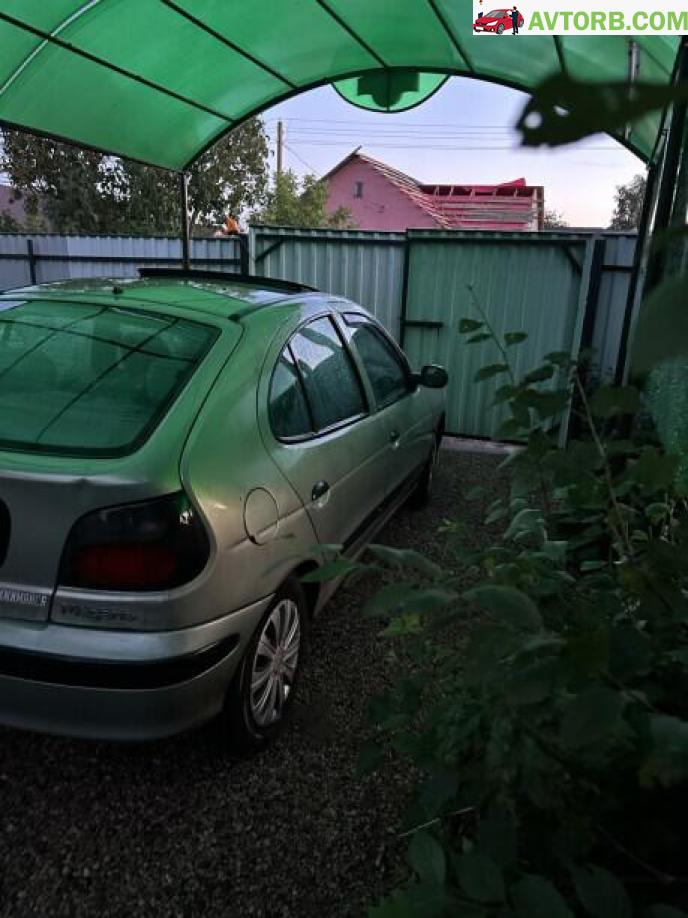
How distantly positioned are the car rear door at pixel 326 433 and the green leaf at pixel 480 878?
1542 mm


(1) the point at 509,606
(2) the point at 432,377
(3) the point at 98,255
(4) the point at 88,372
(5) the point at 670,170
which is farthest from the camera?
(3) the point at 98,255

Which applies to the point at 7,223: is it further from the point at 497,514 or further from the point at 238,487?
the point at 497,514

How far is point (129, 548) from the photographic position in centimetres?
176

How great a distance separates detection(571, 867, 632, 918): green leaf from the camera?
85 centimetres

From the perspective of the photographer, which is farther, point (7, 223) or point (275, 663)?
point (7, 223)

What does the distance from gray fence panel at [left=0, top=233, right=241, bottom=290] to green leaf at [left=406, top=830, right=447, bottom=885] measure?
820cm

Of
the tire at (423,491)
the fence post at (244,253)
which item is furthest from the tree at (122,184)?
the tire at (423,491)

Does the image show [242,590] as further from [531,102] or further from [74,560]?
[531,102]

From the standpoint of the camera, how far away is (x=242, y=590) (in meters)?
2.00

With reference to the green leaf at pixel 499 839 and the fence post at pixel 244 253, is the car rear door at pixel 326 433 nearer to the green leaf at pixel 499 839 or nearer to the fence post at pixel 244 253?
the green leaf at pixel 499 839

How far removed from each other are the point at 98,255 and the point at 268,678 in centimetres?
921

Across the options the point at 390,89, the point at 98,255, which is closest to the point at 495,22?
the point at 390,89

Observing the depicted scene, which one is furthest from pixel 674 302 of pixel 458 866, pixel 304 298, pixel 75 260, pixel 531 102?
pixel 75 260

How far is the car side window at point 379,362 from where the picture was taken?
3.60 meters
